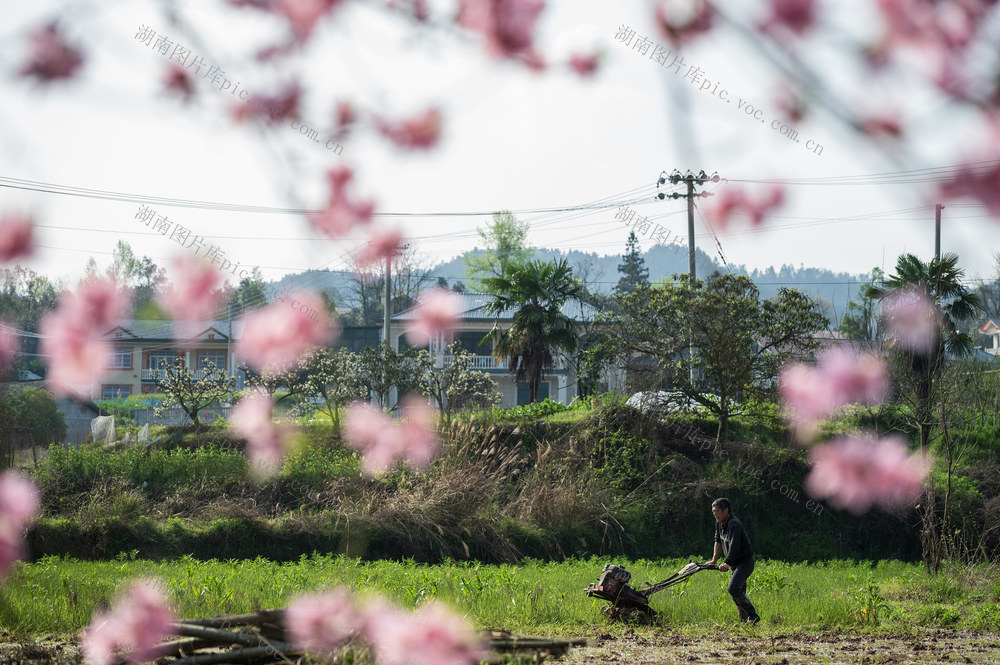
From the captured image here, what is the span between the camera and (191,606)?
7152 millimetres

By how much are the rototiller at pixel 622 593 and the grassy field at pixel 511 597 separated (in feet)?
0.59

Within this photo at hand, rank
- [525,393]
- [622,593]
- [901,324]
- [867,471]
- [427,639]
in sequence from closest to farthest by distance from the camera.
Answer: [427,639]
[867,471]
[622,593]
[901,324]
[525,393]

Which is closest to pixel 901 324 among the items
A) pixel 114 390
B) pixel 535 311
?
pixel 535 311

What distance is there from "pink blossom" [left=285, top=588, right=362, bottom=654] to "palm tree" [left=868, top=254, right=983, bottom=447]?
919cm

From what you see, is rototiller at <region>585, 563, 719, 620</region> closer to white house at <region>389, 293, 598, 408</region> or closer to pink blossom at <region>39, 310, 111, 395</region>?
pink blossom at <region>39, 310, 111, 395</region>

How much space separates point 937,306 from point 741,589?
594cm

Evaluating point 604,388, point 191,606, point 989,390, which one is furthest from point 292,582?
point 989,390

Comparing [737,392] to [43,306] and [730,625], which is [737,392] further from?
[43,306]

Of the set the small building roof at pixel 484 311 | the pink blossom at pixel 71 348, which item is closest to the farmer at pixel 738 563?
the pink blossom at pixel 71 348

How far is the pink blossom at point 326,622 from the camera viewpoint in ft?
12.6

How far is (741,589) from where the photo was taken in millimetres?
8328

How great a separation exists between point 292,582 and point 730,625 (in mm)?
4404

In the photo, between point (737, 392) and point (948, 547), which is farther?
point (737, 392)

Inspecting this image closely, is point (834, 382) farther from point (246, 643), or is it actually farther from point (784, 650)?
point (784, 650)
